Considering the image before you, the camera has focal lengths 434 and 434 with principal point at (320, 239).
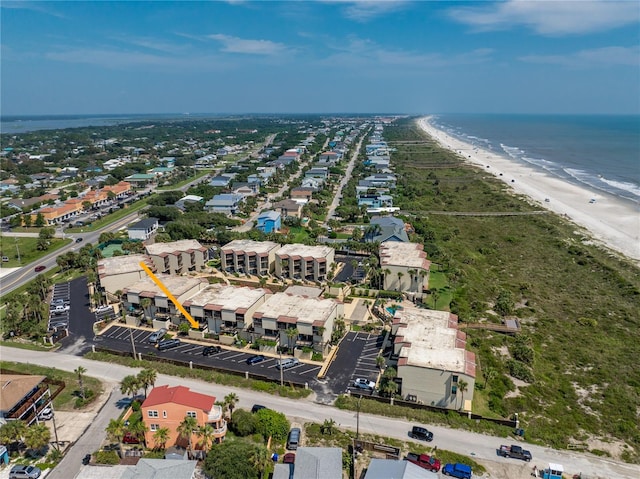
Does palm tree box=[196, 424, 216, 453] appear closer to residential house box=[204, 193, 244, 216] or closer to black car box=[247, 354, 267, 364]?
black car box=[247, 354, 267, 364]

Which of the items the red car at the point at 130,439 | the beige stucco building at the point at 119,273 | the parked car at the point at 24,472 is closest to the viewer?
the parked car at the point at 24,472

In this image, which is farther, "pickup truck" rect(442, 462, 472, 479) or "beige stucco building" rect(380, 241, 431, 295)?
"beige stucco building" rect(380, 241, 431, 295)

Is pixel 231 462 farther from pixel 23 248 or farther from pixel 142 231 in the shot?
pixel 23 248

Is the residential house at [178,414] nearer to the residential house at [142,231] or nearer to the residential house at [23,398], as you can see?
the residential house at [23,398]

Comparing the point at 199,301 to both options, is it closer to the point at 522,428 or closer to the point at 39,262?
the point at 522,428

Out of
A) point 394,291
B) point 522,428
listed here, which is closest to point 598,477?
point 522,428

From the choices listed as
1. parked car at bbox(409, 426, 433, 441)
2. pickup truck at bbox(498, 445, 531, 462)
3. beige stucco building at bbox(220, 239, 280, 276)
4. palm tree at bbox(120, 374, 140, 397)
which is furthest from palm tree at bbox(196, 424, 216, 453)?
beige stucco building at bbox(220, 239, 280, 276)

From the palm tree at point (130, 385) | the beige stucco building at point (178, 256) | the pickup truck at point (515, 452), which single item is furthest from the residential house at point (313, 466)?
the beige stucco building at point (178, 256)
